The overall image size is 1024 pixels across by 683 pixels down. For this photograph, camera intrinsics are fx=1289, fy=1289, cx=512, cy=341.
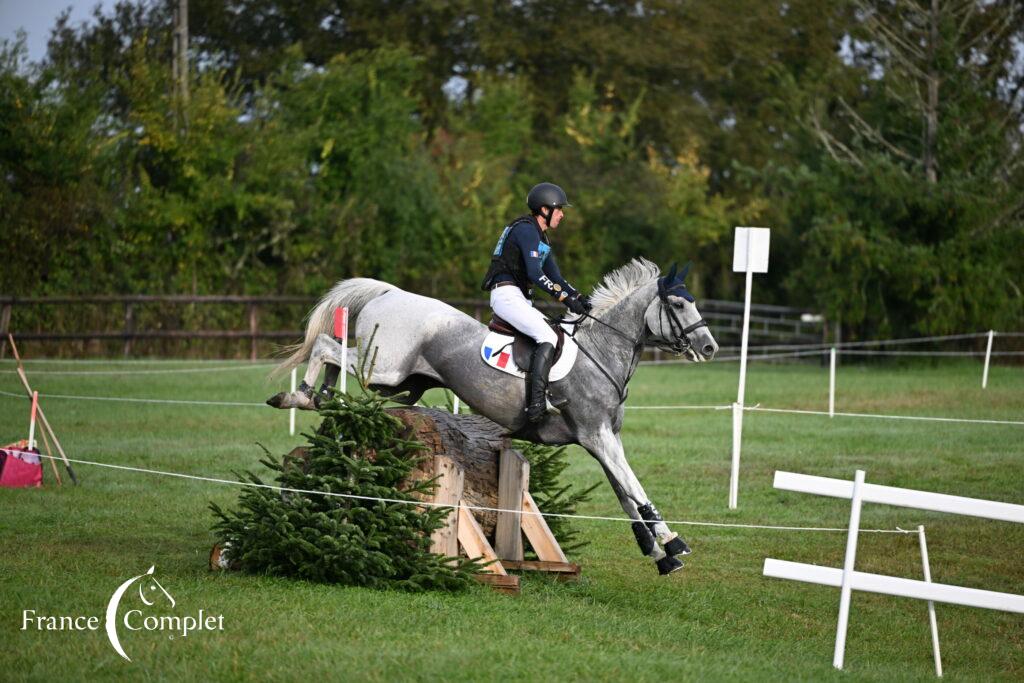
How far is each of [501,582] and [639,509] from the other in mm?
1045

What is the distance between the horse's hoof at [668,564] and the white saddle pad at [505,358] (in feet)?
4.61

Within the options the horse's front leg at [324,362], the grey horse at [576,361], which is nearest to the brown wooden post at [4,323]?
the grey horse at [576,361]

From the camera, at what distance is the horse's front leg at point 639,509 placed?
8.51m

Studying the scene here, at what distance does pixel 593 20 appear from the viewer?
134 ft

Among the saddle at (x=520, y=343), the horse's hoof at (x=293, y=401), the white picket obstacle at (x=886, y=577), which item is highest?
the saddle at (x=520, y=343)

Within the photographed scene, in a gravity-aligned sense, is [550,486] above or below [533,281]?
below

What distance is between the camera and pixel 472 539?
27.9 feet

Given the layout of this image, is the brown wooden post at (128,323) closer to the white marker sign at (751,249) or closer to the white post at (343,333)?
the white marker sign at (751,249)

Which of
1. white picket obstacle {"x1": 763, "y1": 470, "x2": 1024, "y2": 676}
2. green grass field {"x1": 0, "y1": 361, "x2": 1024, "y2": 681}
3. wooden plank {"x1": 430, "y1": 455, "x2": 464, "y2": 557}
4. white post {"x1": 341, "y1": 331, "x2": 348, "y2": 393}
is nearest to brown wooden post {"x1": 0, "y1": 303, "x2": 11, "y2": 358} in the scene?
green grass field {"x1": 0, "y1": 361, "x2": 1024, "y2": 681}

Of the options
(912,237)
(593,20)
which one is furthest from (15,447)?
(593,20)

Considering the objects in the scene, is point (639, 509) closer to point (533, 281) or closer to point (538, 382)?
point (538, 382)

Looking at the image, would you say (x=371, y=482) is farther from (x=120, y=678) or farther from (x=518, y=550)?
(x=120, y=678)

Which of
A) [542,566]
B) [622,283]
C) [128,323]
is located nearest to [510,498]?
[542,566]

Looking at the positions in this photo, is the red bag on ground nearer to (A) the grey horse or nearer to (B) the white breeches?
(A) the grey horse
